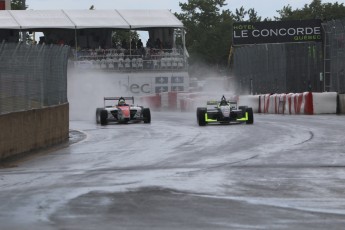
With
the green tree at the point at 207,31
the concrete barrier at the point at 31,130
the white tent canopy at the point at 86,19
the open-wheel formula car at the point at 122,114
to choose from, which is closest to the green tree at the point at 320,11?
the green tree at the point at 207,31

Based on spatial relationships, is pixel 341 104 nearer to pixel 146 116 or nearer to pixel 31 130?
pixel 146 116

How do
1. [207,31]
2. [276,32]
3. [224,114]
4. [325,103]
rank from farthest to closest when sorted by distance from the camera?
[207,31], [276,32], [325,103], [224,114]

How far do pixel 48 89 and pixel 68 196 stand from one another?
10.7 metres

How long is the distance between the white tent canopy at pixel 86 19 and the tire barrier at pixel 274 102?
603cm

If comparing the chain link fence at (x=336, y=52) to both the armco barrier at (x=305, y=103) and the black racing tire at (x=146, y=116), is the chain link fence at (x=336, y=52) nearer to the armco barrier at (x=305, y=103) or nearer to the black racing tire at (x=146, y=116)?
the armco barrier at (x=305, y=103)

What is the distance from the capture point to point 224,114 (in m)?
26.1

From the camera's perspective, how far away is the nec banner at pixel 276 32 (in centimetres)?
4897

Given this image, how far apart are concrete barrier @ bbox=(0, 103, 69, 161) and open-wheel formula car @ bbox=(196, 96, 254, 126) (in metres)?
5.93

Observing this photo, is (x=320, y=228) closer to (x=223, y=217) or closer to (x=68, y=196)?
(x=223, y=217)

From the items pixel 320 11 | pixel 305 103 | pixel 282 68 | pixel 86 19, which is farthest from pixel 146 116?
pixel 320 11

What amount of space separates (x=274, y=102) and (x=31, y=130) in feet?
72.4

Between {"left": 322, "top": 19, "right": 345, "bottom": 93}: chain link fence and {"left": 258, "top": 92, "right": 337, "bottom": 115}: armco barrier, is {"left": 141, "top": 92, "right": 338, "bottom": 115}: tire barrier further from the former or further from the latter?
{"left": 322, "top": 19, "right": 345, "bottom": 93}: chain link fence

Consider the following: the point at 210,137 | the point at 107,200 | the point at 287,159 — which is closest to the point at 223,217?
the point at 107,200

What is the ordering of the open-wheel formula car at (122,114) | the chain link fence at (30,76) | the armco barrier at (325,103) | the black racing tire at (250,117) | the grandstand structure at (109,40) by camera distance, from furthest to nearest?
the grandstand structure at (109,40) → the armco barrier at (325,103) → the open-wheel formula car at (122,114) → the black racing tire at (250,117) → the chain link fence at (30,76)
